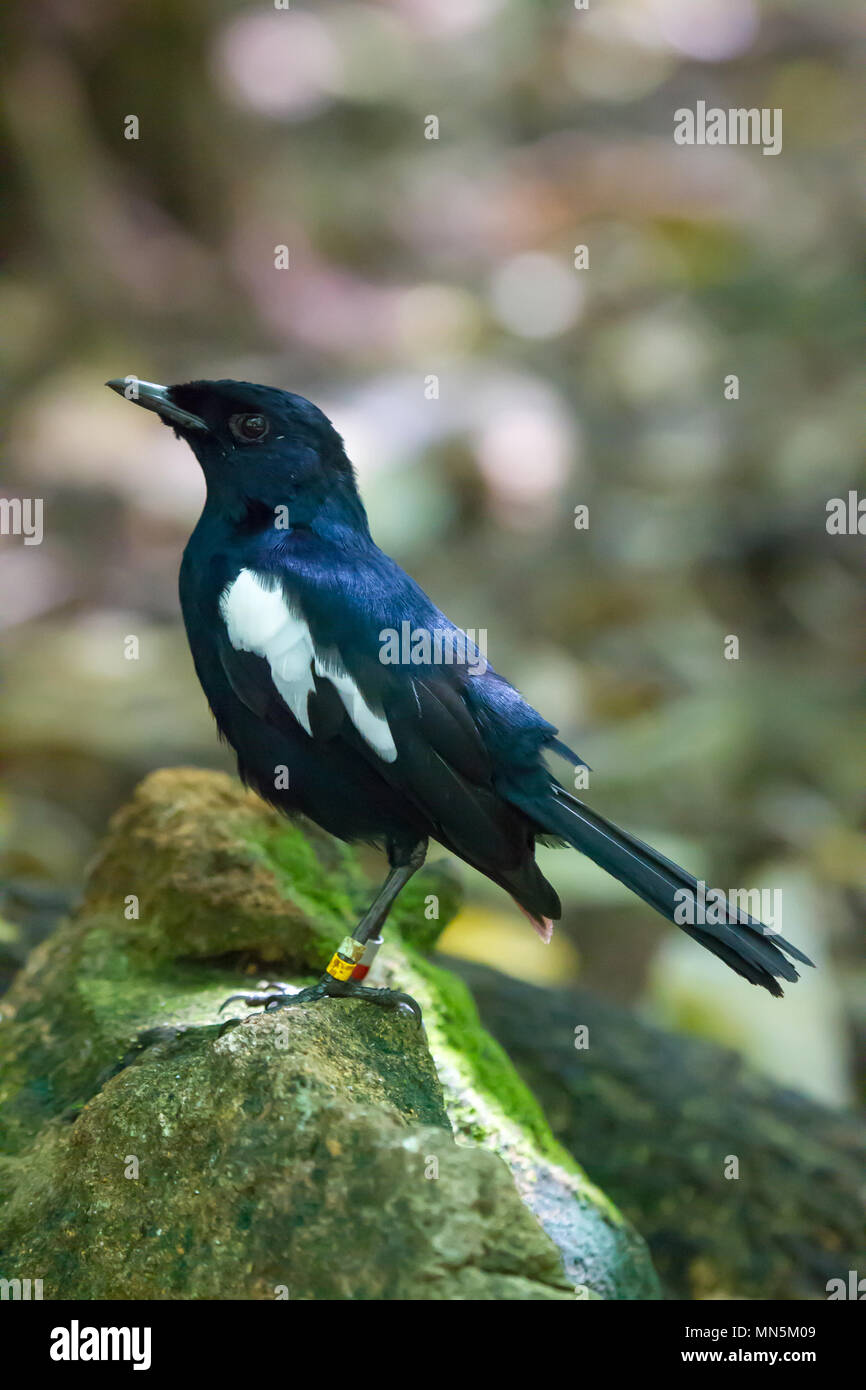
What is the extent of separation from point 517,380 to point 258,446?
22.7ft

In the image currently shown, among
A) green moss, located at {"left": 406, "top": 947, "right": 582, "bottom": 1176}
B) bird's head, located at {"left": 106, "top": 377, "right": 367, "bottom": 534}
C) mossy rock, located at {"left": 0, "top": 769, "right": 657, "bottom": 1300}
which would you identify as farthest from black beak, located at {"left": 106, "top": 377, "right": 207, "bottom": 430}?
green moss, located at {"left": 406, "top": 947, "right": 582, "bottom": 1176}

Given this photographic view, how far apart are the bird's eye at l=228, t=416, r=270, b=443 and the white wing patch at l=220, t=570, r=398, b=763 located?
16.1 inches

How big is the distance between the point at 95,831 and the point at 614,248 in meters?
7.76

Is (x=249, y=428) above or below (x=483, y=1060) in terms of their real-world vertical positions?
above

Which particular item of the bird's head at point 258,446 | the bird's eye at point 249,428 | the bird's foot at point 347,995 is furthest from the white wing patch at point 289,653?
the bird's foot at point 347,995

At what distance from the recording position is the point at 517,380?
32.3 feet

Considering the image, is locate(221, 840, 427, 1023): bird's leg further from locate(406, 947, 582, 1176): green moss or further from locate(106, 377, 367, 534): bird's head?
locate(106, 377, 367, 534): bird's head

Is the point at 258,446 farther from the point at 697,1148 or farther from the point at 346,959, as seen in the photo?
the point at 697,1148

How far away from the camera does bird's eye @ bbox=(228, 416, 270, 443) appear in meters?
3.25

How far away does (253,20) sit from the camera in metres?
10.9

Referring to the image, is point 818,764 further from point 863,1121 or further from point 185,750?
point 185,750

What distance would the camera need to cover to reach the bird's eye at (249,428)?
3252mm

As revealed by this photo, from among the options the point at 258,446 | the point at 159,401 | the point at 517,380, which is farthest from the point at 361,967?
the point at 517,380

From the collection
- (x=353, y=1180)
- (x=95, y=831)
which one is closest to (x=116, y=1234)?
(x=353, y=1180)
